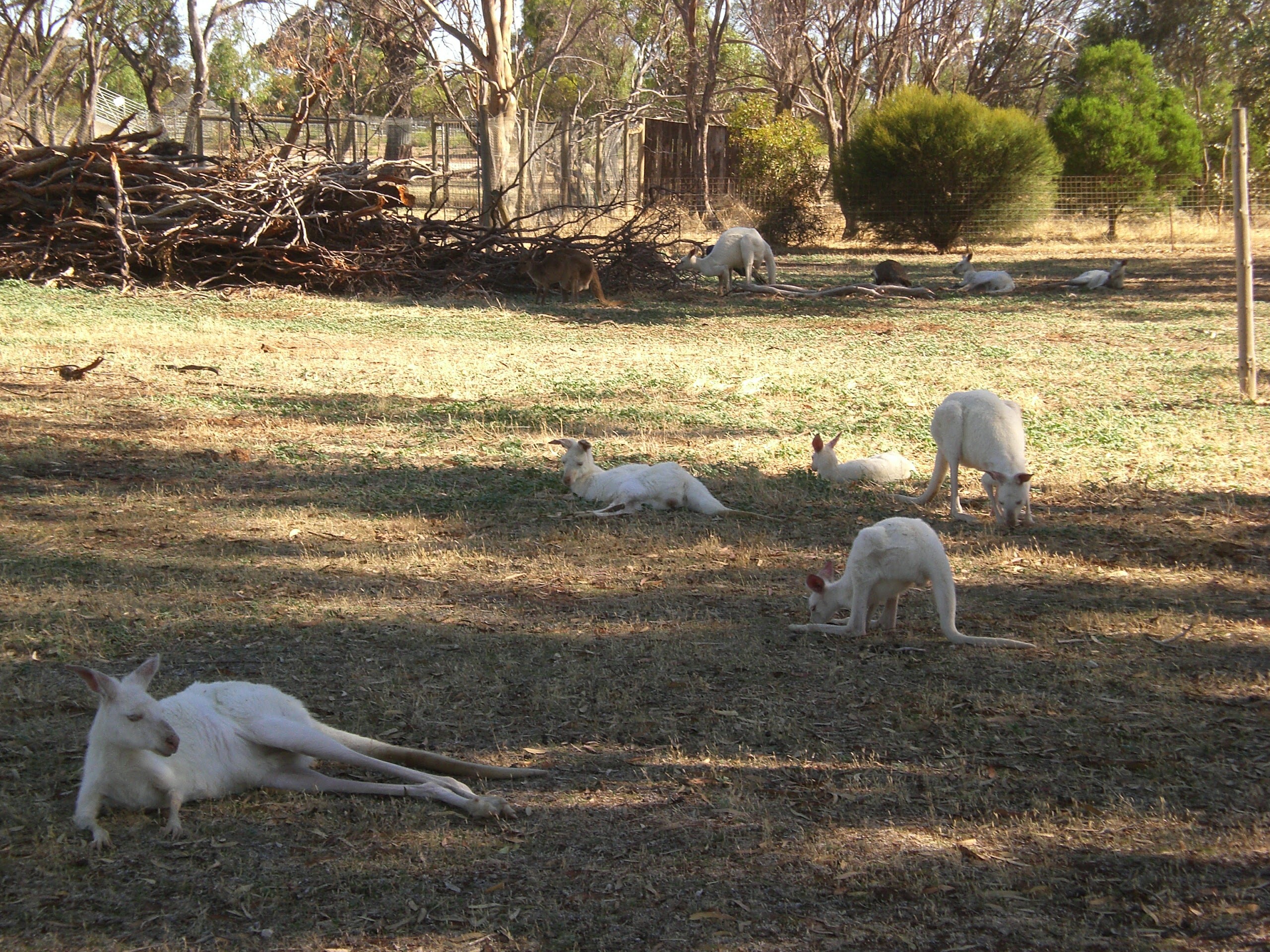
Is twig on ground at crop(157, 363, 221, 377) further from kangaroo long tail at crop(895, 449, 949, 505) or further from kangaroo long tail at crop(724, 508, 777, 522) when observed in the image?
kangaroo long tail at crop(895, 449, 949, 505)

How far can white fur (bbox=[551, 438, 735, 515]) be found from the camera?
698 centimetres

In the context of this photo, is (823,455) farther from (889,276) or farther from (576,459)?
(889,276)

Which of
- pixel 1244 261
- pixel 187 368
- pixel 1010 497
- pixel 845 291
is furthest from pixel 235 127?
pixel 1010 497

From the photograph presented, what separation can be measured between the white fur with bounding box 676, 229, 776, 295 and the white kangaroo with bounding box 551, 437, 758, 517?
34.3 feet

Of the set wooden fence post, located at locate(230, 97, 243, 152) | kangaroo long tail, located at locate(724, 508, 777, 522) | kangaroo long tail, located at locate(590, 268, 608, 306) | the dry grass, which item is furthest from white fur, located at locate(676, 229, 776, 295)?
kangaroo long tail, located at locate(724, 508, 777, 522)

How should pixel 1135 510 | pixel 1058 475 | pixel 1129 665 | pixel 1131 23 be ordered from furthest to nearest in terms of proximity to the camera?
pixel 1131 23 → pixel 1058 475 → pixel 1135 510 → pixel 1129 665

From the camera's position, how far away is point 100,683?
332 cm

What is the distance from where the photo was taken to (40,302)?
13.3 m

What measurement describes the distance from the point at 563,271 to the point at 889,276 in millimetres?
5239

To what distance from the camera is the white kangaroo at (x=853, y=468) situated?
7473mm

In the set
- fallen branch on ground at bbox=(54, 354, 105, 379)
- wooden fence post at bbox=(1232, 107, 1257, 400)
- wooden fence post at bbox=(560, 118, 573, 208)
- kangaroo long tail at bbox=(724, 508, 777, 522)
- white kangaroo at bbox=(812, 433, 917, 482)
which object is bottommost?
kangaroo long tail at bbox=(724, 508, 777, 522)

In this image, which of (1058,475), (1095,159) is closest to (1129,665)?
(1058,475)

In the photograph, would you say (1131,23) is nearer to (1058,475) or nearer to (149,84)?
(149,84)

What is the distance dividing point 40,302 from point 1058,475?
442 inches
